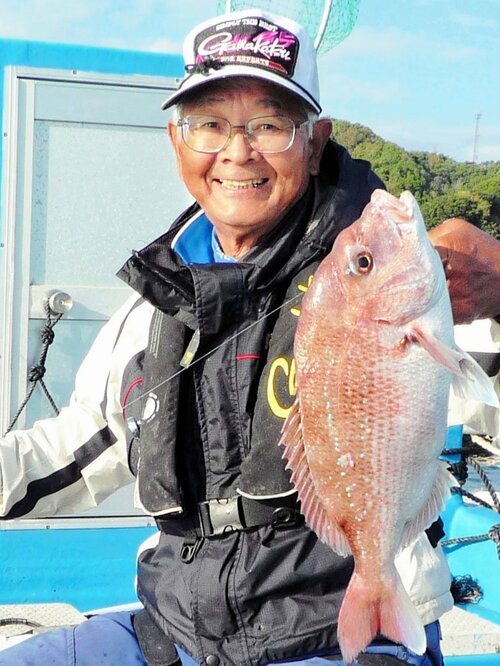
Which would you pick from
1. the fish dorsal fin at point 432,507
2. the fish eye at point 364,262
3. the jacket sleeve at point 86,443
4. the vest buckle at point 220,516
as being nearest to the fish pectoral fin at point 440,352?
the fish eye at point 364,262

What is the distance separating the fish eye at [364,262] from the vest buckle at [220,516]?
0.85 m

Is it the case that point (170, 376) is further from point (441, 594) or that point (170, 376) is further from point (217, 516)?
point (441, 594)

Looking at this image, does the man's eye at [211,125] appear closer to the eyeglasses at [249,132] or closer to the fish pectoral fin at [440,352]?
the eyeglasses at [249,132]

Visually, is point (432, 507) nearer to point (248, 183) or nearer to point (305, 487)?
point (305, 487)

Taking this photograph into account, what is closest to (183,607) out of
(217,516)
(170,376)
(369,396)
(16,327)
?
(217,516)

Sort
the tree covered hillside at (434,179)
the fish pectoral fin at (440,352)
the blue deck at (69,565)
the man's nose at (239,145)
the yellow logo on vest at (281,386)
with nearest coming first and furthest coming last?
1. the fish pectoral fin at (440,352)
2. the yellow logo on vest at (281,386)
3. the man's nose at (239,145)
4. the blue deck at (69,565)
5. the tree covered hillside at (434,179)

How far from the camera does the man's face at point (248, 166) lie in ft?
8.02

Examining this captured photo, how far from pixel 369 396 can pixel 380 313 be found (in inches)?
6.7

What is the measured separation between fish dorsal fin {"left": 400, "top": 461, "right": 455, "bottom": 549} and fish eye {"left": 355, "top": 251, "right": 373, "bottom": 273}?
1.49 feet

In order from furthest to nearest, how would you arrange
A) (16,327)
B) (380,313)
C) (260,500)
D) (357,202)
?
(16,327), (357,202), (260,500), (380,313)

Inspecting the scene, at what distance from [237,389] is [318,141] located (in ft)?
2.54

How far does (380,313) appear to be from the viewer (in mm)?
1763

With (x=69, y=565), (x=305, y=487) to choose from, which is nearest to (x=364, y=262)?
(x=305, y=487)

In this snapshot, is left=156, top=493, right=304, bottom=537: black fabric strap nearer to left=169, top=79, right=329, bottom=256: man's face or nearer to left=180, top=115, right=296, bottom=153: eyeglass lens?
left=169, top=79, right=329, bottom=256: man's face
